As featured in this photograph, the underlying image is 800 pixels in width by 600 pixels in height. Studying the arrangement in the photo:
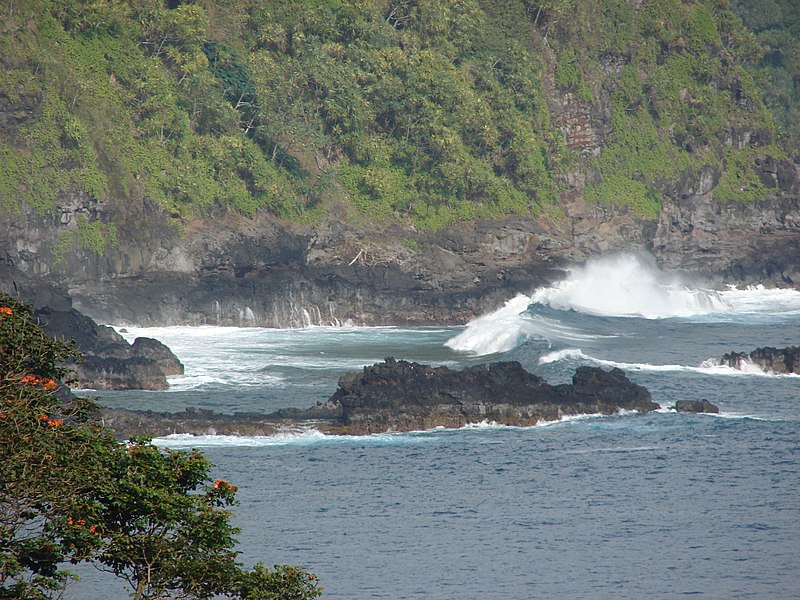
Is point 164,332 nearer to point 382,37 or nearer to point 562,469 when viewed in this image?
point 382,37

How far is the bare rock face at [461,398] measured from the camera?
127ft

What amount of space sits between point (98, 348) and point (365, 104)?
32.5m

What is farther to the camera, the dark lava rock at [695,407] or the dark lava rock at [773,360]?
the dark lava rock at [773,360]

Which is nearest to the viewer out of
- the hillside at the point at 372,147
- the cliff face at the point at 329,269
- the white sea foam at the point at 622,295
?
the cliff face at the point at 329,269

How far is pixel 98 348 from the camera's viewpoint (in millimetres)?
48719

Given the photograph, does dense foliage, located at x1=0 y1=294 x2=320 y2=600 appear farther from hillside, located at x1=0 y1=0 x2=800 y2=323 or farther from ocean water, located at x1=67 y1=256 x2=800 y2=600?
hillside, located at x1=0 y1=0 x2=800 y2=323

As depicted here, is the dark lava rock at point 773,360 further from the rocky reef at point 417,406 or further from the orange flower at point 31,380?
the orange flower at point 31,380

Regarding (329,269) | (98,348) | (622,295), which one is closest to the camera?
(98,348)

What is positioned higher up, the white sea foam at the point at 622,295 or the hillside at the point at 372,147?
the hillside at the point at 372,147

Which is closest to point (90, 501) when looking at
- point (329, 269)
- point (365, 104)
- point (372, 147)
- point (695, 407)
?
point (695, 407)

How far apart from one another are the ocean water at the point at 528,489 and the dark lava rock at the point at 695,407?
450 mm

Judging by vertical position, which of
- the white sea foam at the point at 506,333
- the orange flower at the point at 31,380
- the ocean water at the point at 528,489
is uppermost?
the white sea foam at the point at 506,333

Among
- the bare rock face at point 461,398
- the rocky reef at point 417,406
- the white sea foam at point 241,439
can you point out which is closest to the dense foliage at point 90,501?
the white sea foam at point 241,439

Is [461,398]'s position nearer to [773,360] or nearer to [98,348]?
[773,360]
